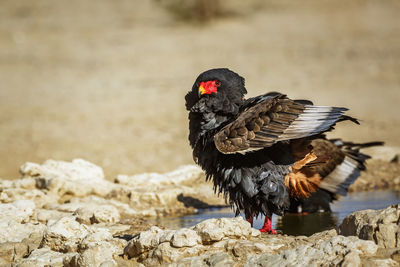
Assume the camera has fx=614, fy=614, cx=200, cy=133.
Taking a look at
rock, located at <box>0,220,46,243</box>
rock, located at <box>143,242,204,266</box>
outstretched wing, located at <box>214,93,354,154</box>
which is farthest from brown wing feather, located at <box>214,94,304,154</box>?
rock, located at <box>0,220,46,243</box>

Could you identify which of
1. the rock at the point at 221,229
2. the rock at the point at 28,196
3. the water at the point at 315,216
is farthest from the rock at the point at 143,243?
the rock at the point at 28,196

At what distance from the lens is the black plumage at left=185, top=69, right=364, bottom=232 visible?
5.62 meters

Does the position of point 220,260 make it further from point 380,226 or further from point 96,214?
point 96,214

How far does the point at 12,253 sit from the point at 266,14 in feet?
73.6

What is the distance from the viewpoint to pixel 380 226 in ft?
14.2

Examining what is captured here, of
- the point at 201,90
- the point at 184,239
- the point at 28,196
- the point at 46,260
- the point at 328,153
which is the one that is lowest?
the point at 46,260

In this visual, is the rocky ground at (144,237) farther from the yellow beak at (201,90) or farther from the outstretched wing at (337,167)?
the outstretched wing at (337,167)

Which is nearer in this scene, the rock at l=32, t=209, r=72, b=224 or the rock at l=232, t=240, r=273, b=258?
the rock at l=232, t=240, r=273, b=258

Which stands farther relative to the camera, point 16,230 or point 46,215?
point 46,215

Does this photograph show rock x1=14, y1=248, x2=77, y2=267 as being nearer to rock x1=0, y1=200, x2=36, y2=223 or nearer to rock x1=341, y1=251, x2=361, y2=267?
rock x1=0, y1=200, x2=36, y2=223

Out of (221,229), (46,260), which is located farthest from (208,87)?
(46,260)

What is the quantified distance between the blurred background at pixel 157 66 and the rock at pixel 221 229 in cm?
640

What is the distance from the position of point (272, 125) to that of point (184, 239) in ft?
5.00

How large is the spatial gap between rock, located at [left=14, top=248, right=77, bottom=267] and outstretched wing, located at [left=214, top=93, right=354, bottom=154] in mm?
1661
